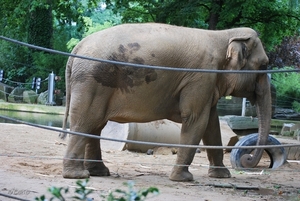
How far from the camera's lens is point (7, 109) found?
22.7m

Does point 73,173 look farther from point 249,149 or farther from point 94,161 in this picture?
point 249,149

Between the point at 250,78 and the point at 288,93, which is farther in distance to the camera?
the point at 288,93

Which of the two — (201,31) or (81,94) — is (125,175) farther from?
(201,31)

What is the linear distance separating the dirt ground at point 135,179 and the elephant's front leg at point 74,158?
0.48 feet

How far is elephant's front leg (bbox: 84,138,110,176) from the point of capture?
871cm

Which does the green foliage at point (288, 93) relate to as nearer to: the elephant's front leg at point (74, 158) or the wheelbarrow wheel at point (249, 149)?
the wheelbarrow wheel at point (249, 149)

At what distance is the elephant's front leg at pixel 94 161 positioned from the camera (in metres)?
8.71


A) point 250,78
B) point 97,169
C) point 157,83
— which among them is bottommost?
point 97,169

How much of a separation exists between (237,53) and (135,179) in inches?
91.1

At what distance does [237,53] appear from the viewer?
29.4 feet

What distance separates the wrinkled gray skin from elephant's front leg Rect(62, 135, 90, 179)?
0.01 meters

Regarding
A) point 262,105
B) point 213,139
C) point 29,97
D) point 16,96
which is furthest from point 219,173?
point 16,96

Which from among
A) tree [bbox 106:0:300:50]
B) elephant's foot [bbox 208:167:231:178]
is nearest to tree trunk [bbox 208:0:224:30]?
tree [bbox 106:0:300:50]

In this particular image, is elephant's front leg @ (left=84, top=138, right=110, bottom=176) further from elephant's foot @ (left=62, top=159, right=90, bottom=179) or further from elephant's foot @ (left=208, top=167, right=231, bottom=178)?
elephant's foot @ (left=208, top=167, right=231, bottom=178)
